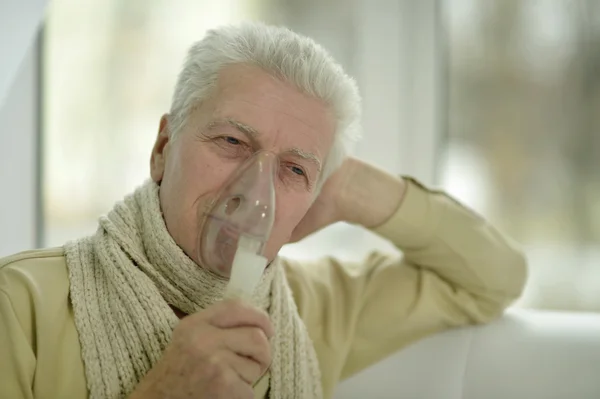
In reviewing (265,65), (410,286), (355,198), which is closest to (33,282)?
(265,65)

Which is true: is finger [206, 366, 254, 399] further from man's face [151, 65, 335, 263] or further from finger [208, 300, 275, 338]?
man's face [151, 65, 335, 263]

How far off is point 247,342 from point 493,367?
697mm

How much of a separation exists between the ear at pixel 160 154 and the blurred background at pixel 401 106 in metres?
0.89

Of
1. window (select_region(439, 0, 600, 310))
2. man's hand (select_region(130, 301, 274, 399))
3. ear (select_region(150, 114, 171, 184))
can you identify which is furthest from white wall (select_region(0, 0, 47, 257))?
window (select_region(439, 0, 600, 310))

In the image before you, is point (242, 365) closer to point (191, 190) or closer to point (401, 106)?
point (191, 190)

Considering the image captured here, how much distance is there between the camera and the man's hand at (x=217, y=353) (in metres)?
0.80

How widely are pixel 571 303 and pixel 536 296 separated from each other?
0.32 ft

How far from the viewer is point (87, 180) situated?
1.97 m

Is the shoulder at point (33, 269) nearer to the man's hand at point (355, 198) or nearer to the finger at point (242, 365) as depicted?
the finger at point (242, 365)

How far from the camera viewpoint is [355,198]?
129 cm

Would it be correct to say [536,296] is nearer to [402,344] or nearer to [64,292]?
[402,344]

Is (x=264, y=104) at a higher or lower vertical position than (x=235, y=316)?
higher

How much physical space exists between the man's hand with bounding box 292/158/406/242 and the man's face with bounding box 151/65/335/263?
8.7 inches

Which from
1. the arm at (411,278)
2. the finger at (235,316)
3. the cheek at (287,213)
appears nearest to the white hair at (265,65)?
the cheek at (287,213)
